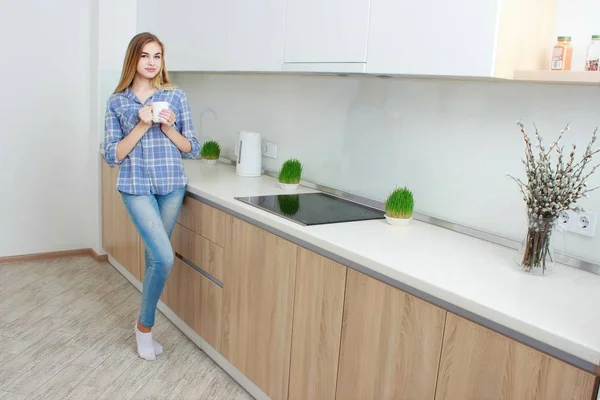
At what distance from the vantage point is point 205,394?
2.43 meters

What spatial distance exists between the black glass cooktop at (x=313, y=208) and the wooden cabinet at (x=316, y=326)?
0.71ft

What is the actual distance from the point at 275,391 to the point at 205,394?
41 centimetres

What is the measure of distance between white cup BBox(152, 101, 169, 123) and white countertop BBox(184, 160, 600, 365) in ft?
1.60

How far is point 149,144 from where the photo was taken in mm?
2510

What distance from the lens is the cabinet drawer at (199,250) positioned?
2.52 m

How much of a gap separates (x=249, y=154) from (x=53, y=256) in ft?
6.54

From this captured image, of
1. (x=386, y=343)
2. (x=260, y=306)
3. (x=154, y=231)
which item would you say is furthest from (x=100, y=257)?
(x=386, y=343)

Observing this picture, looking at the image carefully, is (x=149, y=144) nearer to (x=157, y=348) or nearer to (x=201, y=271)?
(x=201, y=271)

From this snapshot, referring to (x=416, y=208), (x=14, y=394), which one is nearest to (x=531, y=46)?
(x=416, y=208)

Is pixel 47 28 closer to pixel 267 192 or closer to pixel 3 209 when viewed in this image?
pixel 3 209

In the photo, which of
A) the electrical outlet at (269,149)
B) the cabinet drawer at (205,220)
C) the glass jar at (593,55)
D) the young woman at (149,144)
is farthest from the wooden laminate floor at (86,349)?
the glass jar at (593,55)

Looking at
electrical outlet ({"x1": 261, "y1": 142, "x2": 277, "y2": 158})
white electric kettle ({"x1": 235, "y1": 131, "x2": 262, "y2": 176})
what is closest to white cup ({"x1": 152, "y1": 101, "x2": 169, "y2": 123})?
white electric kettle ({"x1": 235, "y1": 131, "x2": 262, "y2": 176})

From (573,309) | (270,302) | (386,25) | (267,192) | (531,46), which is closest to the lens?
(573,309)

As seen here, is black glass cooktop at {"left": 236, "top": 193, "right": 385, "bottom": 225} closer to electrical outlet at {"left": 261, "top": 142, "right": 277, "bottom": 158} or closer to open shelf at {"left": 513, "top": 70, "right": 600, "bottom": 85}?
electrical outlet at {"left": 261, "top": 142, "right": 277, "bottom": 158}
